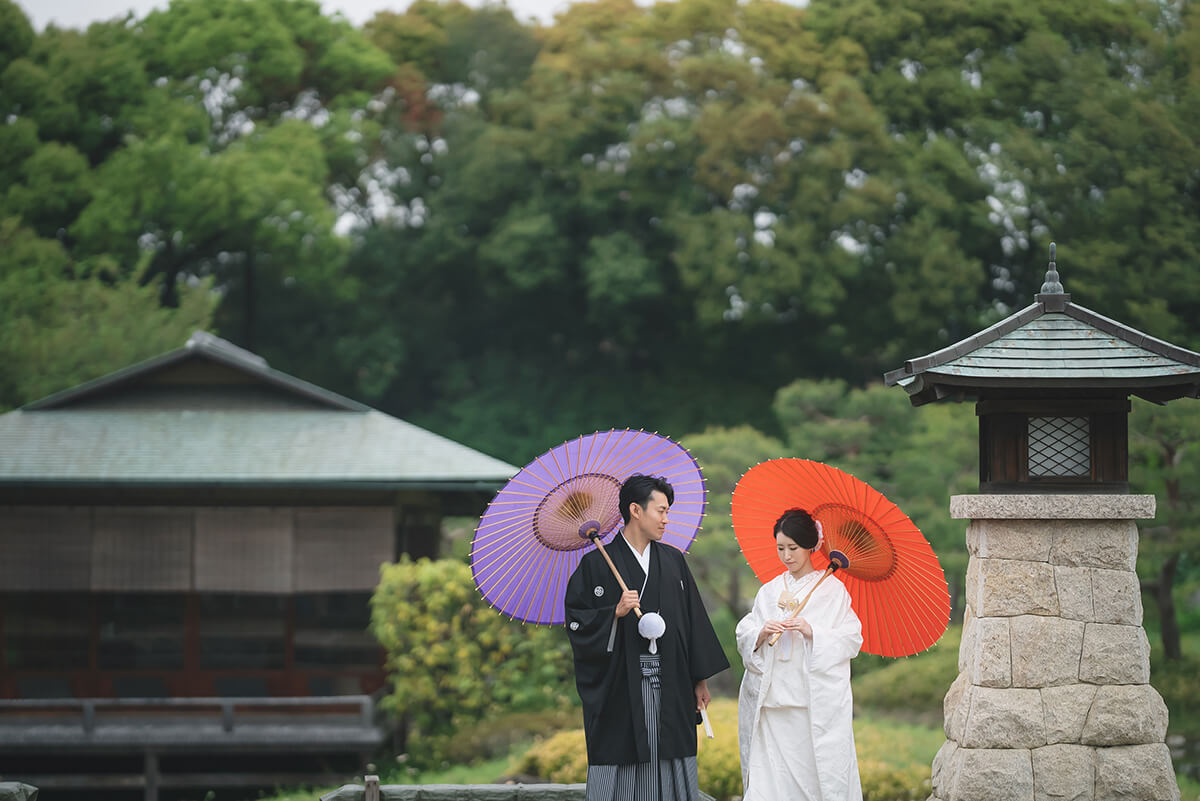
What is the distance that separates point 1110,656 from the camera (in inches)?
277

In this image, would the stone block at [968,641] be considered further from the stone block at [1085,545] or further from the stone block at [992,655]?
the stone block at [1085,545]

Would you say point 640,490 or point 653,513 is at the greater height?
point 640,490

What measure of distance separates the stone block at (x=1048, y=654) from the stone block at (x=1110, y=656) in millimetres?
50

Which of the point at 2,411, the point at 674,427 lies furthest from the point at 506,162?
the point at 2,411

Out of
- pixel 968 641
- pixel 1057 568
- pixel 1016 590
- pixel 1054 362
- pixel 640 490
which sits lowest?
pixel 968 641

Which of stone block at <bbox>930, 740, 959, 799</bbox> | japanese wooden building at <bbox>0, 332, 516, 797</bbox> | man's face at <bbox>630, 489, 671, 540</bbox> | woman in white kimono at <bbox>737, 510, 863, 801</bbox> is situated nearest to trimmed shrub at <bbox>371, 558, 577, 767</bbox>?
japanese wooden building at <bbox>0, 332, 516, 797</bbox>

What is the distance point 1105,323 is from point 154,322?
1795 cm

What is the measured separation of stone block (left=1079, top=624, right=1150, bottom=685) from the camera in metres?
7.04

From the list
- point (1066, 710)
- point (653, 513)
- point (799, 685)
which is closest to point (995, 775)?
point (1066, 710)

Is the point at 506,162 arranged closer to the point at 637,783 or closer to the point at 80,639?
the point at 80,639

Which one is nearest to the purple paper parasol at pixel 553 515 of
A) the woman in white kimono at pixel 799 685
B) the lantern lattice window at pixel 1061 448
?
the woman in white kimono at pixel 799 685

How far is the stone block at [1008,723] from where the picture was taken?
22.9 ft

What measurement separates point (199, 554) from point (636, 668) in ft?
29.6

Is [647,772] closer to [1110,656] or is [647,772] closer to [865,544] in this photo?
[865,544]
